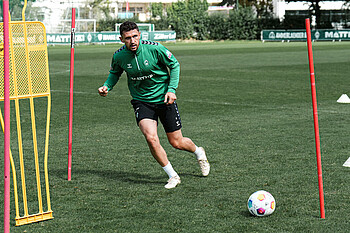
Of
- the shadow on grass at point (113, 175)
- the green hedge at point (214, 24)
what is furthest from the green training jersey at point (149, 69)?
the green hedge at point (214, 24)

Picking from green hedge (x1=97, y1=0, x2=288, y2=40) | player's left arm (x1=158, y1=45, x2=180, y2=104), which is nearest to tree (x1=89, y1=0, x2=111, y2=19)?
green hedge (x1=97, y1=0, x2=288, y2=40)

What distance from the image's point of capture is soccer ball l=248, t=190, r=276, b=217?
5.73 meters

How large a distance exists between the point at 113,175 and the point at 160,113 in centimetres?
106

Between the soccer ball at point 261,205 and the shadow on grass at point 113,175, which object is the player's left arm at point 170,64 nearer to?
the shadow on grass at point 113,175

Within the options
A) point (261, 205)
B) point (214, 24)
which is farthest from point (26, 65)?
point (214, 24)

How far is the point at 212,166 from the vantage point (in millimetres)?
8078

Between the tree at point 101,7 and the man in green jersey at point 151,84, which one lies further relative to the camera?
the tree at point 101,7

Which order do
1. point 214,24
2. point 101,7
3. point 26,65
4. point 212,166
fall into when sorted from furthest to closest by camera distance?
point 101,7, point 214,24, point 212,166, point 26,65

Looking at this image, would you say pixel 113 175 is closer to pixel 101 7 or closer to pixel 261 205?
pixel 261 205

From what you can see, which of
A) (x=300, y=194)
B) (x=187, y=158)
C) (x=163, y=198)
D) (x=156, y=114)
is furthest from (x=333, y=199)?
(x=187, y=158)

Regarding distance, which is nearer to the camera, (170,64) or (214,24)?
(170,64)

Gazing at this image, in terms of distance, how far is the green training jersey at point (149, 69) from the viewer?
694 cm

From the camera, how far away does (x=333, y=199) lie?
632 centimetres

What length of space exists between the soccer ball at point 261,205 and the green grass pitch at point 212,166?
7 centimetres
